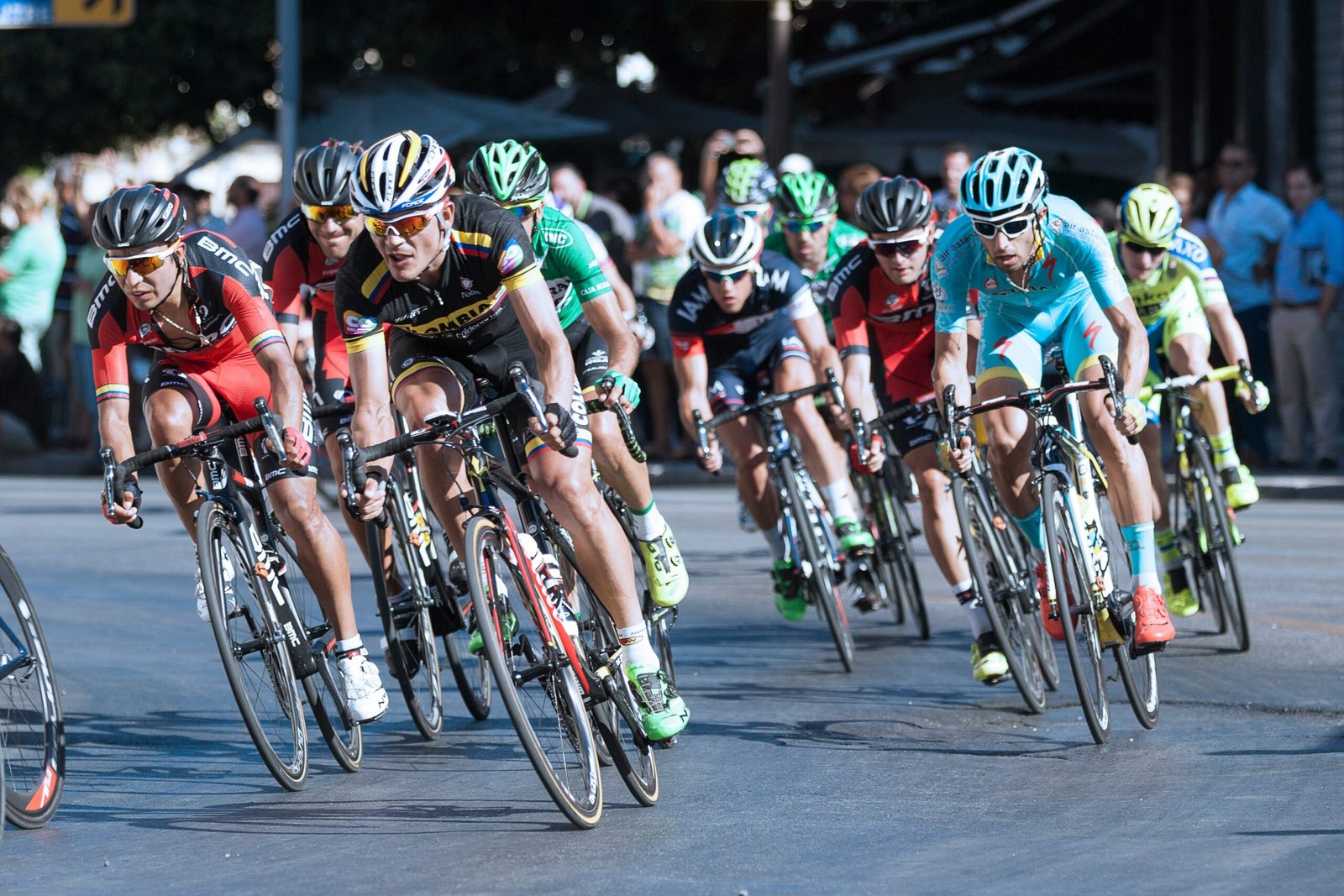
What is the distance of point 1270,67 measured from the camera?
2172 centimetres

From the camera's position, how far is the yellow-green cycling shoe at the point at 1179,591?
9.61 metres

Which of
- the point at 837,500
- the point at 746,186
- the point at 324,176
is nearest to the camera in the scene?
the point at 324,176

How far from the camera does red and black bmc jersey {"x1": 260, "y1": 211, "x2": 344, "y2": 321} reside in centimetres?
855

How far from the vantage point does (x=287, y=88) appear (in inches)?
822

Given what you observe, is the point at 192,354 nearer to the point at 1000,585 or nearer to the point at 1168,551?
the point at 1000,585

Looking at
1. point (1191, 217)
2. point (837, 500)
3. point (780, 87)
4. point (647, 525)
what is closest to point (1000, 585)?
point (647, 525)

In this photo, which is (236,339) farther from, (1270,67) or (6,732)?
(1270,67)

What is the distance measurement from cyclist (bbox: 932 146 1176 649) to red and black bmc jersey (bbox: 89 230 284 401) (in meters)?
2.44

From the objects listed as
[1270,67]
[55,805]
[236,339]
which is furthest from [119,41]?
[55,805]

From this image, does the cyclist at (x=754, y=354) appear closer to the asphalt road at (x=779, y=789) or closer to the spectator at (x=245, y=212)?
the asphalt road at (x=779, y=789)

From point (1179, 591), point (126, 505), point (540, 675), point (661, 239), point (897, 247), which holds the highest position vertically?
point (661, 239)

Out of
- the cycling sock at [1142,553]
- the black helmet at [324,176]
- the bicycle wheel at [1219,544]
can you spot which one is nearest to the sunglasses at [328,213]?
the black helmet at [324,176]

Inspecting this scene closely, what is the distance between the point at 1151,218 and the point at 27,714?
5.49 meters

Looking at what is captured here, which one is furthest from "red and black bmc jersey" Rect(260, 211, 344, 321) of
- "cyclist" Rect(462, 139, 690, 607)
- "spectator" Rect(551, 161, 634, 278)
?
"spectator" Rect(551, 161, 634, 278)
